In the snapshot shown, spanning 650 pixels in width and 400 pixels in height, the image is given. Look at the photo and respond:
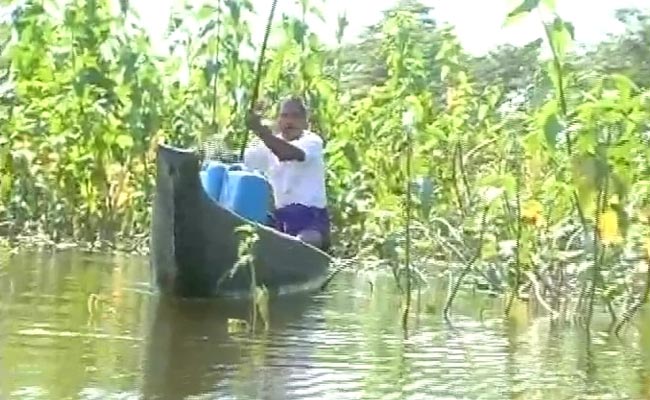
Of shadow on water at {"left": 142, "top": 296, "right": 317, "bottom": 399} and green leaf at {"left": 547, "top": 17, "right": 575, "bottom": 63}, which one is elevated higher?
green leaf at {"left": 547, "top": 17, "right": 575, "bottom": 63}

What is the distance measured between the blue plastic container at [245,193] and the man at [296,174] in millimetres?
384

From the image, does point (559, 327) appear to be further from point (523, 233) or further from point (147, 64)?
point (147, 64)

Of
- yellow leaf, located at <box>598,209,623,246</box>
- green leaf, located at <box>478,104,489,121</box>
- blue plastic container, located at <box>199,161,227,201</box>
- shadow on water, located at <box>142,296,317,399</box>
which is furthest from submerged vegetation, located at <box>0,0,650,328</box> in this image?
yellow leaf, located at <box>598,209,623,246</box>

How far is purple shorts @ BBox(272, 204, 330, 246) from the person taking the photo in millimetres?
10258

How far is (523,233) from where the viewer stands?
8148mm

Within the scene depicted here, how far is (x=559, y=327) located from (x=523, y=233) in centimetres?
50

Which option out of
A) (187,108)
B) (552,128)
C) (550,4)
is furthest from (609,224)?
(187,108)

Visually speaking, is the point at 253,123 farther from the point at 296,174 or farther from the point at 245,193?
→ the point at 296,174

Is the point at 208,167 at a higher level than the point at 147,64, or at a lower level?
lower

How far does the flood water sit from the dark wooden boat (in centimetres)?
16

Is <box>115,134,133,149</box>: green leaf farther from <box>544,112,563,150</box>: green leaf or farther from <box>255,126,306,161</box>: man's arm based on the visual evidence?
<box>544,112,563,150</box>: green leaf

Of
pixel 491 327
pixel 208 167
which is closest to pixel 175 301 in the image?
pixel 208 167

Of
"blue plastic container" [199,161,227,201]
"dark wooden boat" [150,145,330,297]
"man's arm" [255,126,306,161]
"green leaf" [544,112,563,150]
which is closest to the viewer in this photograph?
"green leaf" [544,112,563,150]

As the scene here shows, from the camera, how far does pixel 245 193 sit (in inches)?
366
